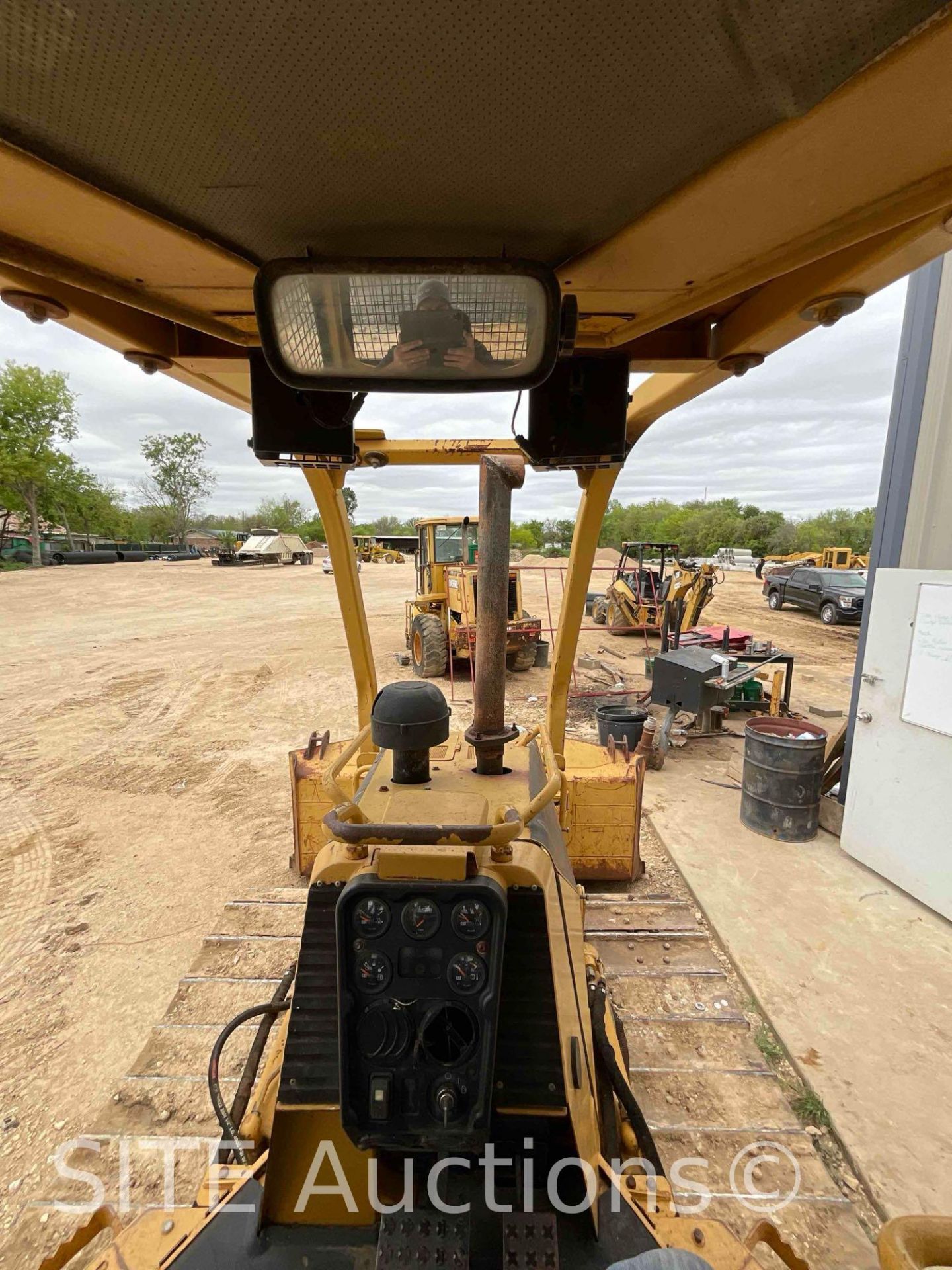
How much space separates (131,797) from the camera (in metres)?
6.13

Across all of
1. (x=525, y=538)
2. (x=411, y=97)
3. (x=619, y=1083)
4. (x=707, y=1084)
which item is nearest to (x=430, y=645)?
(x=707, y=1084)

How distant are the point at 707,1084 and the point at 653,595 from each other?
40.6ft

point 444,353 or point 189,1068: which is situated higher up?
point 444,353

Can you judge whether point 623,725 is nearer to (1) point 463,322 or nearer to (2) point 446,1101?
(2) point 446,1101

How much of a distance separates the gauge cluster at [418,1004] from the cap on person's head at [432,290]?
1.37 m

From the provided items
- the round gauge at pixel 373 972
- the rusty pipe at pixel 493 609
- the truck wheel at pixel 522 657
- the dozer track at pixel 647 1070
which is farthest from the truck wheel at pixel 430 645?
the round gauge at pixel 373 972

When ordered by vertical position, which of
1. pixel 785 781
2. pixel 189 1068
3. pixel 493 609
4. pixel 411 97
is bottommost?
pixel 189 1068

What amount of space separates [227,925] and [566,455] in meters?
3.63

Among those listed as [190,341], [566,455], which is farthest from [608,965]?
[190,341]

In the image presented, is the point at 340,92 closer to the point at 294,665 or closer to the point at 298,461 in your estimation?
the point at 298,461

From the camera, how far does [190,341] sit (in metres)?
1.94

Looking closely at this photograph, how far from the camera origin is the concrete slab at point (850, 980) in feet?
8.52

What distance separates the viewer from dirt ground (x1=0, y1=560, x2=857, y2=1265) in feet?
10.0

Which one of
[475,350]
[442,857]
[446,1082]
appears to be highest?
[475,350]
